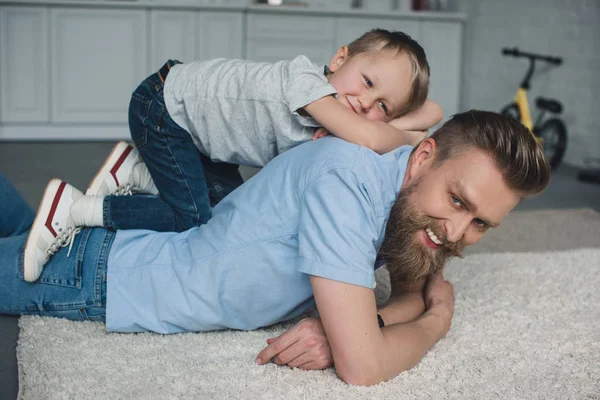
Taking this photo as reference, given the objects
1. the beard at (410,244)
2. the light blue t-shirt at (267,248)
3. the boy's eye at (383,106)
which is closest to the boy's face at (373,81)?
the boy's eye at (383,106)

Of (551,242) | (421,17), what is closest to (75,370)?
(551,242)

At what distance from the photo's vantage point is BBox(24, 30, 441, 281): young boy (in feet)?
5.82

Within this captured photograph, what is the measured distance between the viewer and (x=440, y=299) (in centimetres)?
194

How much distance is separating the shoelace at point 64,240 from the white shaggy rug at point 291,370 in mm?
191

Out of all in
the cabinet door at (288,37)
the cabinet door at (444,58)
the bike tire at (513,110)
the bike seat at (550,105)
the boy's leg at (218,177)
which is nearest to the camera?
the boy's leg at (218,177)

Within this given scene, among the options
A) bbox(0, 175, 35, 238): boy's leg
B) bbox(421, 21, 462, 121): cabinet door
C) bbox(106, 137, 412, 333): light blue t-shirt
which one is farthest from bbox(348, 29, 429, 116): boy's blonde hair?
bbox(421, 21, 462, 121): cabinet door

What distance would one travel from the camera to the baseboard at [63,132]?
17.5 feet

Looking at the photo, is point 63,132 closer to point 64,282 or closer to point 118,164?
point 118,164

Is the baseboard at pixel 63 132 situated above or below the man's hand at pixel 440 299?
below

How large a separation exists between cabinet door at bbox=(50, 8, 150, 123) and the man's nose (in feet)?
14.1

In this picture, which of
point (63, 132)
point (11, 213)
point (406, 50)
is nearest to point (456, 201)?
point (406, 50)

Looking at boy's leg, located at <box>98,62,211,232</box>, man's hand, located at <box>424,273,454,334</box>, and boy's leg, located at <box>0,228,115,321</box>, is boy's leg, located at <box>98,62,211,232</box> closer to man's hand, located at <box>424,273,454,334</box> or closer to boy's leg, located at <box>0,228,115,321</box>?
boy's leg, located at <box>0,228,115,321</box>

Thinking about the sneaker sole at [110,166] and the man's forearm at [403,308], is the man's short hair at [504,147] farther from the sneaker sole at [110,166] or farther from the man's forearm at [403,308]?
the sneaker sole at [110,166]

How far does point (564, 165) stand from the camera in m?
5.23
